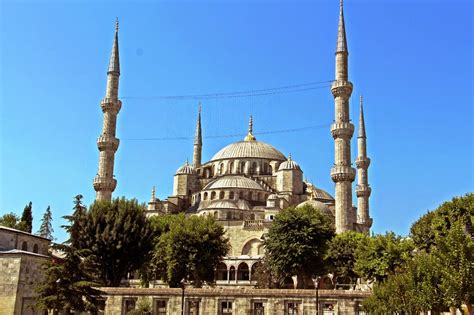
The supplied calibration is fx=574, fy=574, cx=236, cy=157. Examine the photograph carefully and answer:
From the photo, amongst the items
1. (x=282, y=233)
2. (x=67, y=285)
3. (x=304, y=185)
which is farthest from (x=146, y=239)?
(x=304, y=185)

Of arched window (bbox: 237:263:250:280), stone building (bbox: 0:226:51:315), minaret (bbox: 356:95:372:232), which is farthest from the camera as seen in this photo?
minaret (bbox: 356:95:372:232)

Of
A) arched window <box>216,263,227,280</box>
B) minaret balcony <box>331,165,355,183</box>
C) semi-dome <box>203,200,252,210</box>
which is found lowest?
arched window <box>216,263,227,280</box>

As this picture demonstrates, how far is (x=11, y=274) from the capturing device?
22.3m

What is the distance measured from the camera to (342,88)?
39562 mm

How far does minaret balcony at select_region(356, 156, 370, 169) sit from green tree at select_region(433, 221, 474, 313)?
3351cm

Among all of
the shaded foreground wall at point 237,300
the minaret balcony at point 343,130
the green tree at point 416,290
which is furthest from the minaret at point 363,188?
the green tree at point 416,290

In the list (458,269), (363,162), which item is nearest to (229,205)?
(363,162)

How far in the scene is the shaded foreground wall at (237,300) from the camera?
25266 millimetres

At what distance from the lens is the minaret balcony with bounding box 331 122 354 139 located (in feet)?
128

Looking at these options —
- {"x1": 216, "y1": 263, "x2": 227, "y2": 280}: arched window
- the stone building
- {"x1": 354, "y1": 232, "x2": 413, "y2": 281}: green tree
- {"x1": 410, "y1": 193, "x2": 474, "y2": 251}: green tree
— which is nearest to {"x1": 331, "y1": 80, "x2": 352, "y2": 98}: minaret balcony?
{"x1": 354, "y1": 232, "x2": 413, "y2": 281}: green tree

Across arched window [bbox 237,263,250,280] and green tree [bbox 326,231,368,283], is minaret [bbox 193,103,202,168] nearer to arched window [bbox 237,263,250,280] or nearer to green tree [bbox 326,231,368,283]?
arched window [bbox 237,263,250,280]

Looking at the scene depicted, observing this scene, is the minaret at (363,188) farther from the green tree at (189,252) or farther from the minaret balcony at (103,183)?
the minaret balcony at (103,183)

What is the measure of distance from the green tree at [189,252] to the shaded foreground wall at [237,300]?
204 inches

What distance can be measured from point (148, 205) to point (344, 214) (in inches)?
810
